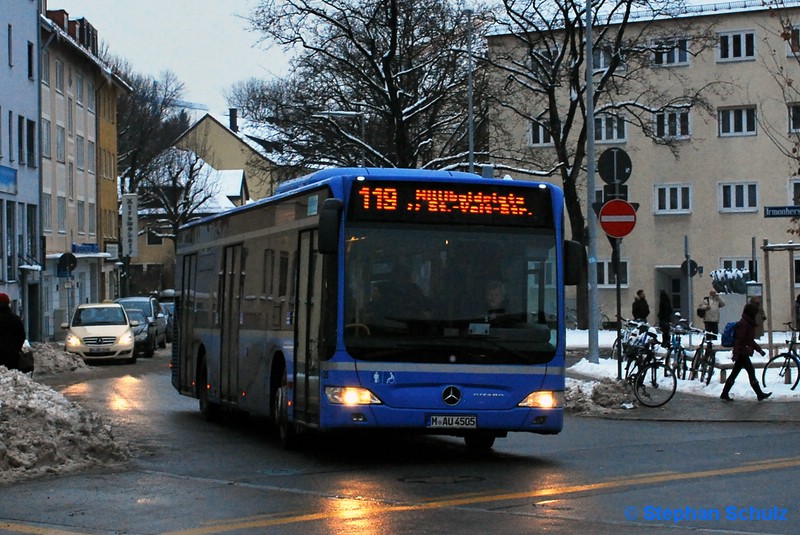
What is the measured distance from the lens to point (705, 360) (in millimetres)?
24234

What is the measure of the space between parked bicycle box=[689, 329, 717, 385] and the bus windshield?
414 inches

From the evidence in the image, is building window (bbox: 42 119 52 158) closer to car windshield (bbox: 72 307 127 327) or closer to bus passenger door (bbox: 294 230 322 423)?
car windshield (bbox: 72 307 127 327)

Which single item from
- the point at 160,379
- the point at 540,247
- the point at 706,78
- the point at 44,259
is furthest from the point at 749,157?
the point at 540,247

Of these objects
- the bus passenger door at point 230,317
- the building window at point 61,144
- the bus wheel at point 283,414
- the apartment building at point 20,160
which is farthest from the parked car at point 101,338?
the building window at point 61,144

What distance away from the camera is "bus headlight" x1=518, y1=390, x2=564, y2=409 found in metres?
13.9

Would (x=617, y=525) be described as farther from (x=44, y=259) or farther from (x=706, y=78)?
(x=706, y=78)

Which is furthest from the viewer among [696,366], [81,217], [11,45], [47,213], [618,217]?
[81,217]

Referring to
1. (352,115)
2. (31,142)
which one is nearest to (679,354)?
(352,115)

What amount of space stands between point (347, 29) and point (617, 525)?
3859 centimetres

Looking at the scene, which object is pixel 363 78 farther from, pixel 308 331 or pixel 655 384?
pixel 308 331

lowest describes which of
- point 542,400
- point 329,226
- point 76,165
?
point 542,400

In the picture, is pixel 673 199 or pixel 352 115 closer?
pixel 352 115

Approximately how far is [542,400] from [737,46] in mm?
56196

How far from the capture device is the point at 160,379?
31.8m
